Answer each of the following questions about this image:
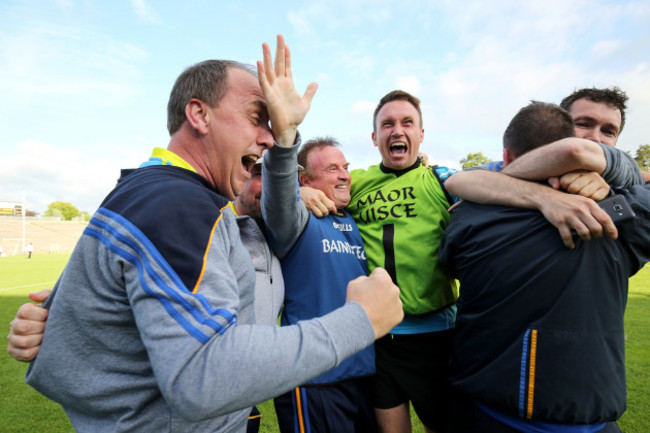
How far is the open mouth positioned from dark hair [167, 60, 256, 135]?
182 centimetres

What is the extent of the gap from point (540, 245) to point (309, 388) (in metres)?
1.58

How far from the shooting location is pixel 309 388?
7.66 feet

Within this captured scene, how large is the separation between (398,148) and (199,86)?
2.08 metres

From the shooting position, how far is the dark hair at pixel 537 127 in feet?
6.57

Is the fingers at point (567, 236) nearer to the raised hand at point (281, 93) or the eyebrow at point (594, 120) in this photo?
the raised hand at point (281, 93)

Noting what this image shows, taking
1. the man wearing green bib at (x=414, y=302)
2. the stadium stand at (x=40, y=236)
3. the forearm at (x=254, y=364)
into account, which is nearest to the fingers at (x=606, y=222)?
the man wearing green bib at (x=414, y=302)

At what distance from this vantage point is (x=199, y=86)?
171 centimetres

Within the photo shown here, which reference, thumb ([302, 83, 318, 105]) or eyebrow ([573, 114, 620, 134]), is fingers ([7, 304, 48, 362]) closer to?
thumb ([302, 83, 318, 105])

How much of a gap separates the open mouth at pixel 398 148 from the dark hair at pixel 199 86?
1824 millimetres

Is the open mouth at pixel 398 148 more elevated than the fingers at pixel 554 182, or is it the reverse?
the open mouth at pixel 398 148

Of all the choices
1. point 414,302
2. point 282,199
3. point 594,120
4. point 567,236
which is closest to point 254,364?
Answer: point 282,199

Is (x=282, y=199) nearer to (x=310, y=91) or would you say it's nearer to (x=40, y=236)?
(x=310, y=91)

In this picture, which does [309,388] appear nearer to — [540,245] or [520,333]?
[520,333]

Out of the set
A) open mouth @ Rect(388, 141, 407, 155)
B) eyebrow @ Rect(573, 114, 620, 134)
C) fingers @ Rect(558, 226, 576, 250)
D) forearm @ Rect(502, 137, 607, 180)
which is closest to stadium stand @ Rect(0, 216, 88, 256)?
open mouth @ Rect(388, 141, 407, 155)
